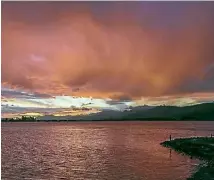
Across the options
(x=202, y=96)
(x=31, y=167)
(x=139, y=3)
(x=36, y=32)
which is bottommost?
(x=31, y=167)

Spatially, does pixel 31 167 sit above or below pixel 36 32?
below

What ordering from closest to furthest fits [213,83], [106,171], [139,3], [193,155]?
[139,3]
[213,83]
[106,171]
[193,155]

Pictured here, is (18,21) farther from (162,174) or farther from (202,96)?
(162,174)

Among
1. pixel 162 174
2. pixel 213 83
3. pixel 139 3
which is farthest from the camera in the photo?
pixel 162 174

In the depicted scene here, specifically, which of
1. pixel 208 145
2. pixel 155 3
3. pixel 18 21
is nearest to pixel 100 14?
pixel 155 3

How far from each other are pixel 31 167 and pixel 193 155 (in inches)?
265

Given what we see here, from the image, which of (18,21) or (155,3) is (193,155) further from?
(18,21)

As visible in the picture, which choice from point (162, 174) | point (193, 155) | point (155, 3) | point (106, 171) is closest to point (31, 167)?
point (106, 171)

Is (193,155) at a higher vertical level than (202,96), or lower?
lower

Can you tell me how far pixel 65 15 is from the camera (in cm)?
494

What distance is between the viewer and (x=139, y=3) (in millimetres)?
4746

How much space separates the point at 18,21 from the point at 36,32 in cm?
38

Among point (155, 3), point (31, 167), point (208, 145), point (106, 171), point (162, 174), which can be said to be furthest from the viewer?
point (208, 145)

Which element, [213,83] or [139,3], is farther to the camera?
[213,83]
